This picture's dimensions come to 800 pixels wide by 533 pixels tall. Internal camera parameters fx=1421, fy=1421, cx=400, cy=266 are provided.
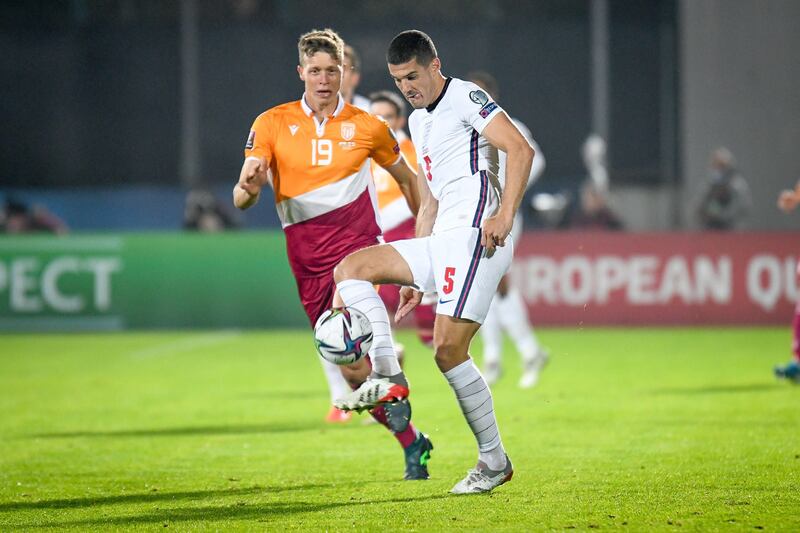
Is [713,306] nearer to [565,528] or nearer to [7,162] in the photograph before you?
[565,528]

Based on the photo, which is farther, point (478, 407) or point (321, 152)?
point (321, 152)

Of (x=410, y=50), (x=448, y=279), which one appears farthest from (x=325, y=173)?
(x=448, y=279)

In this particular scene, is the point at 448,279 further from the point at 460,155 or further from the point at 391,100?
the point at 391,100

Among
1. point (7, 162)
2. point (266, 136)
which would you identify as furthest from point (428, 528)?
point (7, 162)

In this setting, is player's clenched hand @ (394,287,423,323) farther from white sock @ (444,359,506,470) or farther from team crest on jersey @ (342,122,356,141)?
team crest on jersey @ (342,122,356,141)

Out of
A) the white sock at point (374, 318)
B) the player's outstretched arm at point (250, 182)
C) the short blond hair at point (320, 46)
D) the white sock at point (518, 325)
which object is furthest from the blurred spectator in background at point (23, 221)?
the white sock at point (374, 318)

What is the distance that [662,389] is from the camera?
11211mm

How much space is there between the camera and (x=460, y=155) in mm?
6496

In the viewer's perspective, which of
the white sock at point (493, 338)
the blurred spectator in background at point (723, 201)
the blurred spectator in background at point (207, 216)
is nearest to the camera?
the white sock at point (493, 338)

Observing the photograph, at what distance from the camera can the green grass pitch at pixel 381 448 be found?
5.99 metres

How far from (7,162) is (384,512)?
21962 mm

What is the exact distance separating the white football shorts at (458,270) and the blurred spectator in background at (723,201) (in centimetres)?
1379

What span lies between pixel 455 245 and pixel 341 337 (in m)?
0.67

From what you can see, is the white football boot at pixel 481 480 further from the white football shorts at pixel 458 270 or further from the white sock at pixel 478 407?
the white football shorts at pixel 458 270
